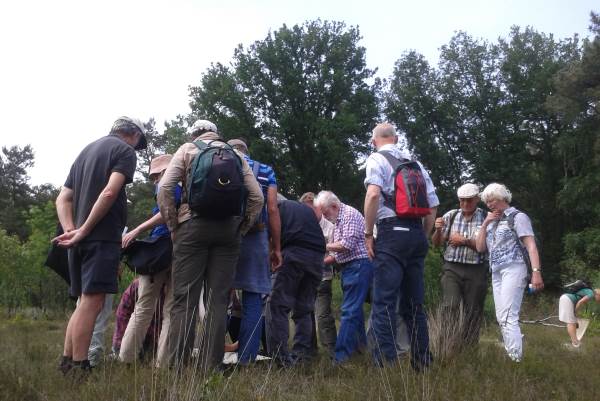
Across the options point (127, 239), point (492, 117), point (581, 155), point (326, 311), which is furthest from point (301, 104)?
point (127, 239)

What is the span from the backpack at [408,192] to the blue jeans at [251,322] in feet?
4.18

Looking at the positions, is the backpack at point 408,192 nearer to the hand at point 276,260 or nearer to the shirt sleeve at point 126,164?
the hand at point 276,260

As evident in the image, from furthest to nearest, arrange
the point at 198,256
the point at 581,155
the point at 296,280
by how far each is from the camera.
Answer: the point at 581,155, the point at 296,280, the point at 198,256

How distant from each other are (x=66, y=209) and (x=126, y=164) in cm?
62

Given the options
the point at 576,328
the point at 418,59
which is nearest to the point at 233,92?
the point at 418,59

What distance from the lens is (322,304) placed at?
692 centimetres

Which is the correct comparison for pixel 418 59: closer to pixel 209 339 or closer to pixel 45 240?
pixel 45 240

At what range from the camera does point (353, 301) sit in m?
5.85

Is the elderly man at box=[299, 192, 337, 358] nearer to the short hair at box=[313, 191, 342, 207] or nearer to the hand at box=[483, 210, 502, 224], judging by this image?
the short hair at box=[313, 191, 342, 207]

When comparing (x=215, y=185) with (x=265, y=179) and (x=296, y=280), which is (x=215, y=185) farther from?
(x=296, y=280)

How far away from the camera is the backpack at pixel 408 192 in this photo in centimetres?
465

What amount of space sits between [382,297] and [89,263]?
2.10m

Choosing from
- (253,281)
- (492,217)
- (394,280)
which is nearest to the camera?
(394,280)

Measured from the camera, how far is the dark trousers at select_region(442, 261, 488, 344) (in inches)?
233
